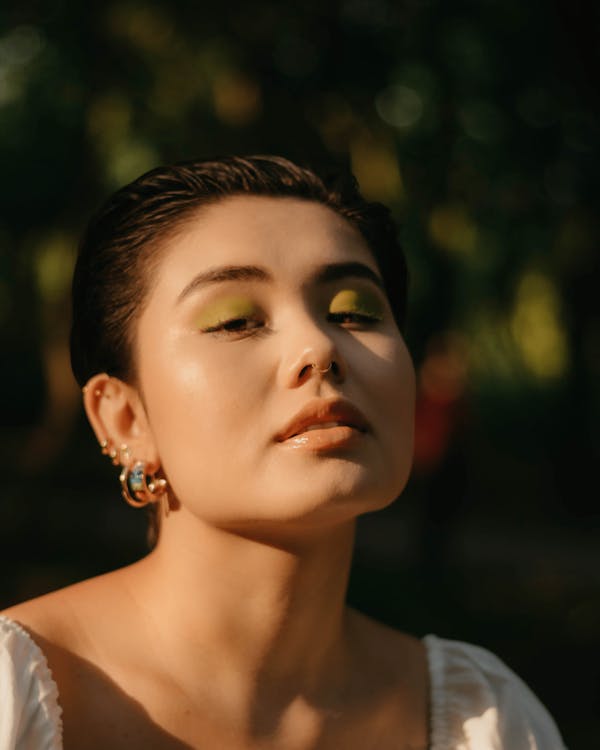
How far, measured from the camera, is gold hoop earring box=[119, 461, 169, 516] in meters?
2.28

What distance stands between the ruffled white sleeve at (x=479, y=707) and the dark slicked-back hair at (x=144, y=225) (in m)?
0.96

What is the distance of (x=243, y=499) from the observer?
200 centimetres

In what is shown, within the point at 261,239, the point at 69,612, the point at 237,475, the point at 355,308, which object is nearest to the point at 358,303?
the point at 355,308

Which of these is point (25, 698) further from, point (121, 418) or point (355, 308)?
point (355, 308)

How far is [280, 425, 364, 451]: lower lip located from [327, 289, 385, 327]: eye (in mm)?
291

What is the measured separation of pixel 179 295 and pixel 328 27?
3.82 m

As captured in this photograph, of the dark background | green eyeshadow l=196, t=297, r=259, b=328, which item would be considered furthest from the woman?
the dark background

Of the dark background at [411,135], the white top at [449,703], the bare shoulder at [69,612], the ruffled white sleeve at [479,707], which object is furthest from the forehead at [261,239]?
the dark background at [411,135]

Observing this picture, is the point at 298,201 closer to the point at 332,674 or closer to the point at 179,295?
the point at 179,295

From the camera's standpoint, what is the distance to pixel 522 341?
18.3 ft

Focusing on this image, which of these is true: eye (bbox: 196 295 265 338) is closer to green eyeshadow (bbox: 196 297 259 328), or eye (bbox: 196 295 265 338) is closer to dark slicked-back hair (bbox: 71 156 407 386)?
green eyeshadow (bbox: 196 297 259 328)

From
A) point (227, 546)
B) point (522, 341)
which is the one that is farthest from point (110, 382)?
point (522, 341)

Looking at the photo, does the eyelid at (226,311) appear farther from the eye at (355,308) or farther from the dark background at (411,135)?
the dark background at (411,135)

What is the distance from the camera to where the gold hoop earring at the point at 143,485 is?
2275mm
